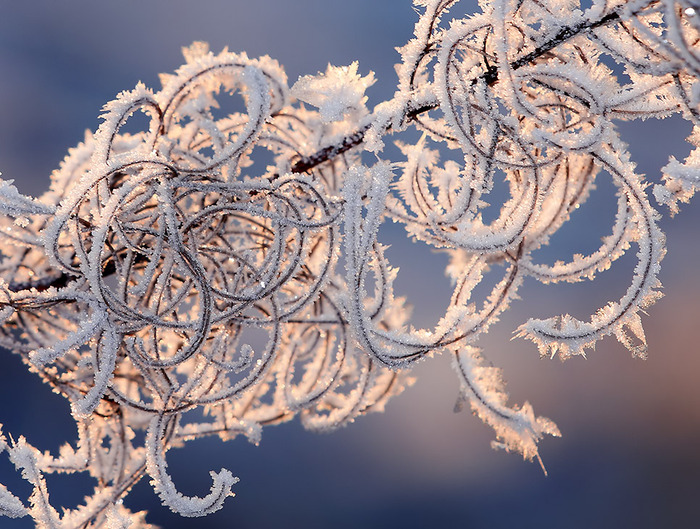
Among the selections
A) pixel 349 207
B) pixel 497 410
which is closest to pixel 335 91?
pixel 349 207

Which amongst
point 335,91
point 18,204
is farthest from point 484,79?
point 18,204

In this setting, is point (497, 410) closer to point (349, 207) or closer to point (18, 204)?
point (349, 207)

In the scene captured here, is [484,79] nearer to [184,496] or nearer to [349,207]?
[349,207]

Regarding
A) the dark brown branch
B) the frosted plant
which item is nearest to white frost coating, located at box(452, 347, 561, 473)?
the frosted plant

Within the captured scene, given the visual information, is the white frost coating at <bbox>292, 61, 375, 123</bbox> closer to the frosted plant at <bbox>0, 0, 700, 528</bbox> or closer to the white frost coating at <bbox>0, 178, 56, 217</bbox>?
the frosted plant at <bbox>0, 0, 700, 528</bbox>

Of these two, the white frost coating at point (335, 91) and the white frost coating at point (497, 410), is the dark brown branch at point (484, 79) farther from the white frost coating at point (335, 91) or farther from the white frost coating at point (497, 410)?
the white frost coating at point (497, 410)

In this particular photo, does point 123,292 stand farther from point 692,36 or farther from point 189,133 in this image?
point 692,36

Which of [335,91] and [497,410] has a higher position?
[335,91]

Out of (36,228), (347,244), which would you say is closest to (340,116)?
(347,244)
